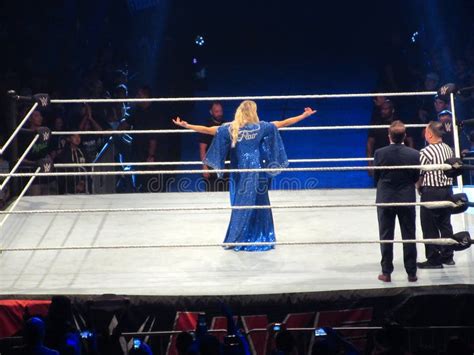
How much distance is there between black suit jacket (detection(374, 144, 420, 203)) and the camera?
4.53m

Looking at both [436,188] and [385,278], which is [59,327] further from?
[436,188]

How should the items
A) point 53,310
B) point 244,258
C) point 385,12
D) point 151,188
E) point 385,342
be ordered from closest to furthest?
point 385,342, point 53,310, point 244,258, point 151,188, point 385,12

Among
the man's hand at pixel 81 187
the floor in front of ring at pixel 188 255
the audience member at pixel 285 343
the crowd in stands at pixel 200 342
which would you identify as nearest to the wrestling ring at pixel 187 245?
the floor in front of ring at pixel 188 255

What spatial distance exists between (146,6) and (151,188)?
2.11 meters

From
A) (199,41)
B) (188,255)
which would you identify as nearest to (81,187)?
(199,41)

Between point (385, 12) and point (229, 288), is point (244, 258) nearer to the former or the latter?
point (229, 288)

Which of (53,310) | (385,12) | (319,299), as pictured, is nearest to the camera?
(53,310)

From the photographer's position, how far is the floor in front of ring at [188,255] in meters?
4.41

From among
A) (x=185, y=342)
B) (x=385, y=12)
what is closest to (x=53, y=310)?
(x=185, y=342)

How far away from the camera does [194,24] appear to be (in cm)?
902

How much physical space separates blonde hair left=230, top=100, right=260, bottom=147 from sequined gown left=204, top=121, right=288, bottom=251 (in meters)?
0.03

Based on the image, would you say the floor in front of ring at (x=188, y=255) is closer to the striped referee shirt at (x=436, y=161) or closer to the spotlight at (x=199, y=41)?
the striped referee shirt at (x=436, y=161)

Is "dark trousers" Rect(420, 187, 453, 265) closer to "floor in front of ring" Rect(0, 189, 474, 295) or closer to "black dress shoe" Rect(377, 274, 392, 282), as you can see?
"floor in front of ring" Rect(0, 189, 474, 295)

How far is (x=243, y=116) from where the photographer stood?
17.3 feet
